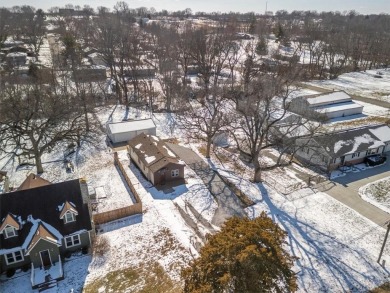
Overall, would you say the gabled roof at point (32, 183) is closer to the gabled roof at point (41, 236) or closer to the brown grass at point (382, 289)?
the gabled roof at point (41, 236)

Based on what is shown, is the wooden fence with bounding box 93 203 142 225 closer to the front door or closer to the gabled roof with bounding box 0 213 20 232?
the front door

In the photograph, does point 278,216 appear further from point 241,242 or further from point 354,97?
point 354,97

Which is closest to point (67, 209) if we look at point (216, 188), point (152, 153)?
point (152, 153)

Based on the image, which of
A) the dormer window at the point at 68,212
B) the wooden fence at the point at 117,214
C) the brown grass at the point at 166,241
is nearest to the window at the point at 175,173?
the wooden fence at the point at 117,214

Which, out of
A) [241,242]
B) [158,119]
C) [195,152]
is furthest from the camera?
[158,119]

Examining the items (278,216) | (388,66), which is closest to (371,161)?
(278,216)
